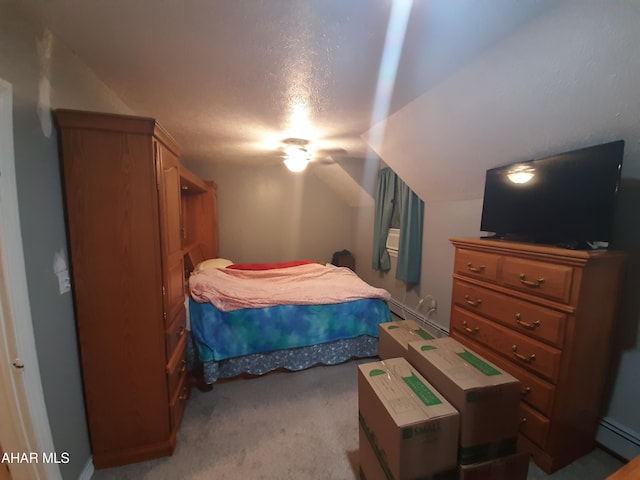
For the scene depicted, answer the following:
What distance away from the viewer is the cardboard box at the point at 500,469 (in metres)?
1.03

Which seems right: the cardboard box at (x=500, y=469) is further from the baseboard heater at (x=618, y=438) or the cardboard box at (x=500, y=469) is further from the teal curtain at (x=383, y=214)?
the teal curtain at (x=383, y=214)

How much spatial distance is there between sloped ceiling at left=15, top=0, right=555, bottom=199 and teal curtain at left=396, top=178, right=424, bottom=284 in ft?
4.31

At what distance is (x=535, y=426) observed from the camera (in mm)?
1354

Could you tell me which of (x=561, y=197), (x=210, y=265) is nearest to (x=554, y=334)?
A: (x=561, y=197)

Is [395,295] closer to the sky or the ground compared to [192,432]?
closer to the sky

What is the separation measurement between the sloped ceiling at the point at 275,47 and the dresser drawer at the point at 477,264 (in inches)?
45.9

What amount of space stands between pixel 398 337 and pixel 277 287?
1416 millimetres

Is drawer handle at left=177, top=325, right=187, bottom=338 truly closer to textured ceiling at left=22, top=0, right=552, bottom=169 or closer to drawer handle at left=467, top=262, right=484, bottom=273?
textured ceiling at left=22, top=0, right=552, bottom=169

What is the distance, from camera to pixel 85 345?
1.28 m

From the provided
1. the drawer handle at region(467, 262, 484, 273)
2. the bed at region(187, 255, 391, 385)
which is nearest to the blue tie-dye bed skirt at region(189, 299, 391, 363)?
the bed at region(187, 255, 391, 385)

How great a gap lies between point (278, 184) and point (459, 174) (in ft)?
10.4

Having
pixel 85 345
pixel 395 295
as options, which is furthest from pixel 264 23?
pixel 395 295

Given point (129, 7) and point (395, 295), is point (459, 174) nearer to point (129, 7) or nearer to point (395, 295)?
point (395, 295)

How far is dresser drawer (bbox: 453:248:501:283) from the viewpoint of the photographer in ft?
5.14
